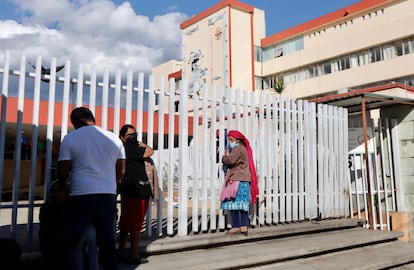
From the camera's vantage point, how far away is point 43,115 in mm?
6395

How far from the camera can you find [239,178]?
5207 millimetres

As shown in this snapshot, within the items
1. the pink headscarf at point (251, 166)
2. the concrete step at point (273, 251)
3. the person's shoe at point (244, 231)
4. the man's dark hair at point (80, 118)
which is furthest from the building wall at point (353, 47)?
the man's dark hair at point (80, 118)

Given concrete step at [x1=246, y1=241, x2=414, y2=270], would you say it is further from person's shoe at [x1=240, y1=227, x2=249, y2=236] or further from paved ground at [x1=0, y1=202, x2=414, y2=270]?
person's shoe at [x1=240, y1=227, x2=249, y2=236]

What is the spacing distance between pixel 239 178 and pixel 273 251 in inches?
40.6

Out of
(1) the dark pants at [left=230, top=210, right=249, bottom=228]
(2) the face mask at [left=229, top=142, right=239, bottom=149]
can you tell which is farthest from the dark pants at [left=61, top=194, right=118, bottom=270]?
(2) the face mask at [left=229, top=142, right=239, bottom=149]

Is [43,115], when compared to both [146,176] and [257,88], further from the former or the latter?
[257,88]

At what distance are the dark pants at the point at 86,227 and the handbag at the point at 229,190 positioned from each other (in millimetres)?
2301

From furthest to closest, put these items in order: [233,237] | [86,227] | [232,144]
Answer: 1. [232,144]
2. [233,237]
3. [86,227]

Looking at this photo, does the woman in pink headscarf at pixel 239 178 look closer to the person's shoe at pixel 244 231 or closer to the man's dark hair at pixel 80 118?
the person's shoe at pixel 244 231

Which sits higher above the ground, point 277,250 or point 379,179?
point 379,179

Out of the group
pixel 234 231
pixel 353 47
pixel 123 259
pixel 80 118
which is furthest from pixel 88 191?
pixel 353 47

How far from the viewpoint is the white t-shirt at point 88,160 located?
306 cm

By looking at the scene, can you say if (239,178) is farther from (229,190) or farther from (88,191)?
(88,191)

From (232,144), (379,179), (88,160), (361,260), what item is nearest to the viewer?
(88,160)
